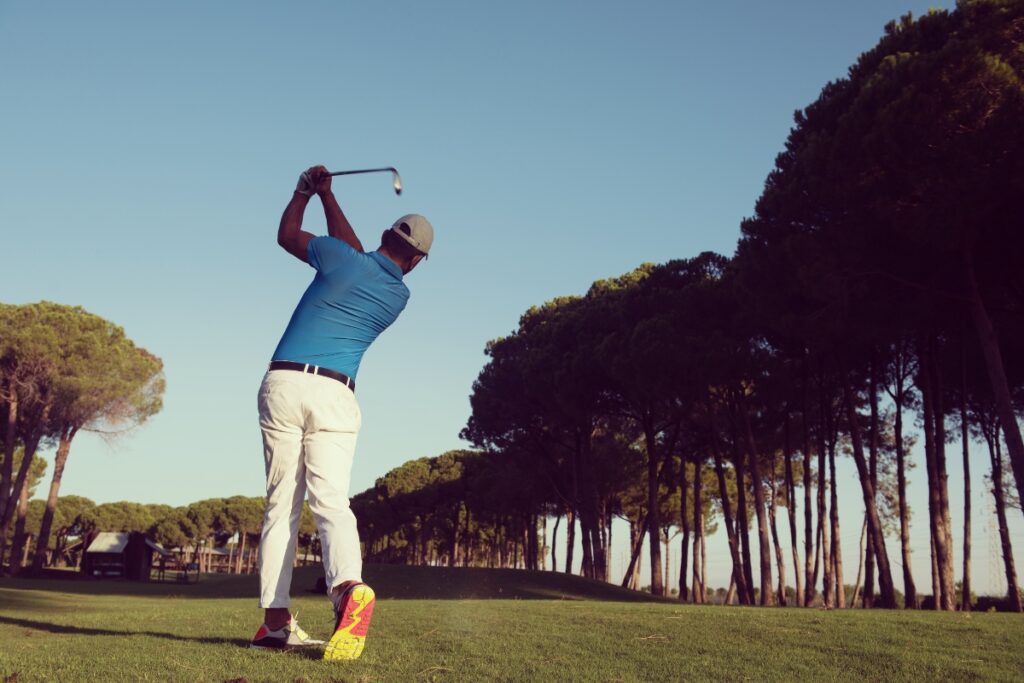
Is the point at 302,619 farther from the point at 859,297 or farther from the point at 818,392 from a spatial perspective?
the point at 818,392

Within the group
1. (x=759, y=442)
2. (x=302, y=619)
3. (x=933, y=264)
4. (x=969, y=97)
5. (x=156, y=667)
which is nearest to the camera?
(x=156, y=667)

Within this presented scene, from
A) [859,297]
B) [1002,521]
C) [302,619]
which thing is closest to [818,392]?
[1002,521]

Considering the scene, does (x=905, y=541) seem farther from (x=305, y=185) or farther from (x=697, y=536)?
(x=305, y=185)

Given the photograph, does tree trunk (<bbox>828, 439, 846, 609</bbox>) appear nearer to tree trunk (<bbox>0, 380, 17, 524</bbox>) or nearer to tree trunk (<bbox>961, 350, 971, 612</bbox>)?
tree trunk (<bbox>961, 350, 971, 612</bbox>)

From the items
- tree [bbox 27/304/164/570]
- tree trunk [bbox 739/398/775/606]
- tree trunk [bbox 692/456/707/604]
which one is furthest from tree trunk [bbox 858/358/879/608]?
tree [bbox 27/304/164/570]

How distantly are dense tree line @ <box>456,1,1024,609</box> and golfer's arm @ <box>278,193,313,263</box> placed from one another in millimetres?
12505

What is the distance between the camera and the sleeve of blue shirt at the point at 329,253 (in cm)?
451

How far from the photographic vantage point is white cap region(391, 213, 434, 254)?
15.3 ft

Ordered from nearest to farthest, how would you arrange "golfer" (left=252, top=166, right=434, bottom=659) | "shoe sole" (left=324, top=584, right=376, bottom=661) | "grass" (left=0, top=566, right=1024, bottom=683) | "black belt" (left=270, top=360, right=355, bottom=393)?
"grass" (left=0, top=566, right=1024, bottom=683)
"shoe sole" (left=324, top=584, right=376, bottom=661)
"golfer" (left=252, top=166, right=434, bottom=659)
"black belt" (left=270, top=360, right=355, bottom=393)

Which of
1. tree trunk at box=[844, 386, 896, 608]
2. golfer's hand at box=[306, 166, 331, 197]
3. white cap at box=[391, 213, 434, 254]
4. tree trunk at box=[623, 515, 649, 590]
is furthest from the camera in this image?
tree trunk at box=[623, 515, 649, 590]

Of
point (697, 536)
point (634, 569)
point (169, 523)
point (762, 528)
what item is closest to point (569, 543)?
point (634, 569)

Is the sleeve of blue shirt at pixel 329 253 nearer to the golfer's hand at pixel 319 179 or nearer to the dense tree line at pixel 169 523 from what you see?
the golfer's hand at pixel 319 179

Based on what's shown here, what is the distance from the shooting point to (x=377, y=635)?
5324mm

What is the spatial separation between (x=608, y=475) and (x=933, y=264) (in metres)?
23.7
